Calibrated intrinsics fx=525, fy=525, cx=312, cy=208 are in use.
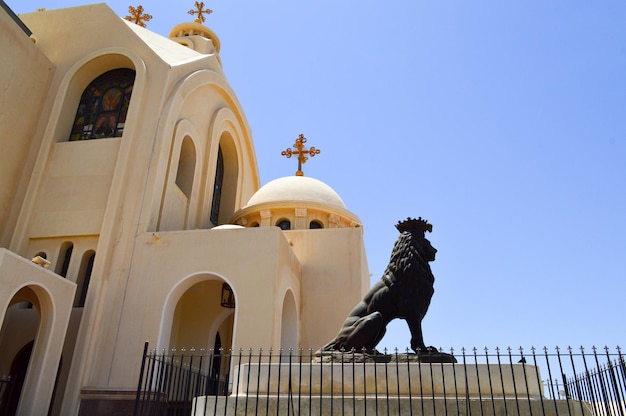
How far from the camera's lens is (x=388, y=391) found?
5586 millimetres

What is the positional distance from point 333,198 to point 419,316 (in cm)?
1086

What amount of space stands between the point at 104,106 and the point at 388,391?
13.1 metres

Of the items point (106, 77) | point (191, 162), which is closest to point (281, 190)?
point (191, 162)

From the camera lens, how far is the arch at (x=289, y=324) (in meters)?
13.0

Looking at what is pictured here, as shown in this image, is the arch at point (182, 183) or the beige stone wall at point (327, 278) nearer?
the beige stone wall at point (327, 278)

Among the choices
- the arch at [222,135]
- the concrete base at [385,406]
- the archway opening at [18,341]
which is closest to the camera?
the concrete base at [385,406]

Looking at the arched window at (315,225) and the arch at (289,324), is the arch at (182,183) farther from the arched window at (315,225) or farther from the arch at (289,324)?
the arch at (289,324)

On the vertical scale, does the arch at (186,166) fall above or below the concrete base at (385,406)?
above

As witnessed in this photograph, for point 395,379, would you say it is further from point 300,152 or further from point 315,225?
point 300,152

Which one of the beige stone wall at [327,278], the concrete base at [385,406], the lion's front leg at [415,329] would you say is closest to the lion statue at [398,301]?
the lion's front leg at [415,329]

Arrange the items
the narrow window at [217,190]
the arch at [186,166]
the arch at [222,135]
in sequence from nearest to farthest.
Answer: the arch at [222,135]
the arch at [186,166]
the narrow window at [217,190]

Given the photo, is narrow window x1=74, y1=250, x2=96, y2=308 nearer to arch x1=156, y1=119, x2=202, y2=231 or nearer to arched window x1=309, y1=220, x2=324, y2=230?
arch x1=156, y1=119, x2=202, y2=231

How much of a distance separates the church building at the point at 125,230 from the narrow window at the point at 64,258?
40mm

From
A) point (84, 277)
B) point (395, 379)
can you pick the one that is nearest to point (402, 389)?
point (395, 379)
